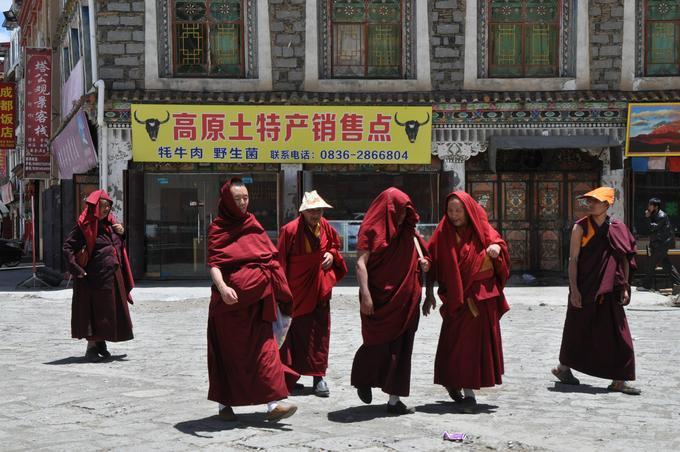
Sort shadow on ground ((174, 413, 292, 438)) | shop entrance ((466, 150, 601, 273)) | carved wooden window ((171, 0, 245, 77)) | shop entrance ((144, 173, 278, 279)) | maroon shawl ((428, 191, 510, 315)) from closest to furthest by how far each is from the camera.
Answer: shadow on ground ((174, 413, 292, 438)) < maroon shawl ((428, 191, 510, 315)) < carved wooden window ((171, 0, 245, 77)) < shop entrance ((144, 173, 278, 279)) < shop entrance ((466, 150, 601, 273))

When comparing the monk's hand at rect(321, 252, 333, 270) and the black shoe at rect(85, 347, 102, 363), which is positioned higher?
the monk's hand at rect(321, 252, 333, 270)

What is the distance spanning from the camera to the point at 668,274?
1695 cm

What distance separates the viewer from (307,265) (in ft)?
25.9

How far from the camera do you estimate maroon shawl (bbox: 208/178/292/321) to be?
6.37 meters

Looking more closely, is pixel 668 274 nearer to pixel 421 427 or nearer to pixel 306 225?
pixel 306 225

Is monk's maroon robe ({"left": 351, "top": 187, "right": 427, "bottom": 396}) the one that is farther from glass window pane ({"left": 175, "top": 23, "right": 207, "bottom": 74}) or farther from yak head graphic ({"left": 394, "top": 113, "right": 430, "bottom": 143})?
glass window pane ({"left": 175, "top": 23, "right": 207, "bottom": 74})

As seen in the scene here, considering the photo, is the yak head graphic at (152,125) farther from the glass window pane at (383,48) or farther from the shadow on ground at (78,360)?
the shadow on ground at (78,360)

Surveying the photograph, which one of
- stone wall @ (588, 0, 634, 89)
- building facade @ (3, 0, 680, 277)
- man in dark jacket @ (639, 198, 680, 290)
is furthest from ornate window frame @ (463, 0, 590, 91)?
man in dark jacket @ (639, 198, 680, 290)

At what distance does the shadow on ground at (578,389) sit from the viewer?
25.2 feet

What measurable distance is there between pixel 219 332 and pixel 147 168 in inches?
473

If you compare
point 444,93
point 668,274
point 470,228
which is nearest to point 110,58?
point 444,93

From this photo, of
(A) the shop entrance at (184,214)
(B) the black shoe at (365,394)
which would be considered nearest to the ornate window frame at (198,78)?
(A) the shop entrance at (184,214)

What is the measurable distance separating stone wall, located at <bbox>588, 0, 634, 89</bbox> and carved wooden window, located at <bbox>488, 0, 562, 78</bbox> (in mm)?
613

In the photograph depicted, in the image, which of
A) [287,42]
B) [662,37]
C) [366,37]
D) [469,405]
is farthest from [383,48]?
[469,405]
